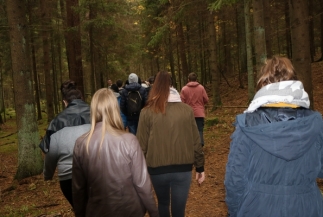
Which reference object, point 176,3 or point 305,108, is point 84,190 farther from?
point 176,3

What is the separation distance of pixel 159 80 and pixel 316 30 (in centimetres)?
2877

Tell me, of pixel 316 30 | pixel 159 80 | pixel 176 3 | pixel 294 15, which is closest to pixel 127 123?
pixel 159 80

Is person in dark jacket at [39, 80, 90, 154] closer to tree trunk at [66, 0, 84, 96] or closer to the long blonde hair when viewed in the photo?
the long blonde hair

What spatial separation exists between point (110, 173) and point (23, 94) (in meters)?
6.52

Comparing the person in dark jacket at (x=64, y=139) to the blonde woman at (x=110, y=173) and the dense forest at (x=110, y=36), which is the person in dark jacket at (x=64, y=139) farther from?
the dense forest at (x=110, y=36)

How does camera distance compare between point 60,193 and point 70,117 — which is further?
point 60,193

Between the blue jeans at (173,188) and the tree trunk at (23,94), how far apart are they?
5.78 meters

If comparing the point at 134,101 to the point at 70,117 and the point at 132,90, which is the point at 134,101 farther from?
the point at 70,117

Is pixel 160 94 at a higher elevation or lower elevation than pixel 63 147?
higher

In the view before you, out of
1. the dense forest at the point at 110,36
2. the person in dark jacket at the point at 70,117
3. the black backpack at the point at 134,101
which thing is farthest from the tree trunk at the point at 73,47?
the person in dark jacket at the point at 70,117

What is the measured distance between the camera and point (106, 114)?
110 inches

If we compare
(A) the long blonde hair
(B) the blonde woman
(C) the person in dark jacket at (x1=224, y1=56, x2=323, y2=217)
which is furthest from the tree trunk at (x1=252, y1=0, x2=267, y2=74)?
(B) the blonde woman

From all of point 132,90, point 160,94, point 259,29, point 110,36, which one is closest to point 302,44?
point 259,29

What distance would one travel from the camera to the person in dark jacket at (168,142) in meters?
3.61
